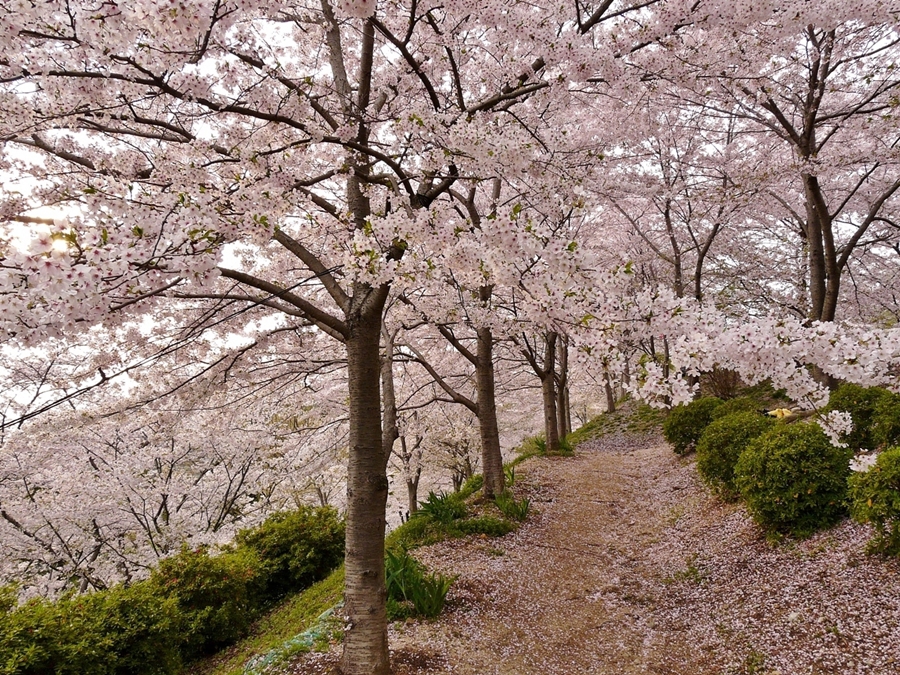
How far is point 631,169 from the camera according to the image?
438 inches

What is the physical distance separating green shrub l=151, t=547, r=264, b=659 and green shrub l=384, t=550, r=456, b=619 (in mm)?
2914

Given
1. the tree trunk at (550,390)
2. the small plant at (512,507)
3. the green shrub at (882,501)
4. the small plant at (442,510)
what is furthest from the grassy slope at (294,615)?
the tree trunk at (550,390)

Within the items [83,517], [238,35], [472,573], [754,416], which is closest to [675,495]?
[754,416]

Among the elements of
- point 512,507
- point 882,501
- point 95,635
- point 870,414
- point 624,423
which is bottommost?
point 624,423

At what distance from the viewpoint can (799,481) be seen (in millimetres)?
4816

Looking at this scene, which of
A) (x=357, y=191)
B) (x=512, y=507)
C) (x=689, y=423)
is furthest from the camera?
(x=689, y=423)

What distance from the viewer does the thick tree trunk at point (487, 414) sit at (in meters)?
7.59

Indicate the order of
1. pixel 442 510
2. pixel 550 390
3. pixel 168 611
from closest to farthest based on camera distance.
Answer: pixel 168 611 < pixel 442 510 < pixel 550 390

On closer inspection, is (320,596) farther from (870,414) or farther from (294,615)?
(870,414)

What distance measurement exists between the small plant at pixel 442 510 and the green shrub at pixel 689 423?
5531 millimetres

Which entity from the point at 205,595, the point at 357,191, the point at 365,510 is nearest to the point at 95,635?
the point at 205,595

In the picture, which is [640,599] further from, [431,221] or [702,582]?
[431,221]

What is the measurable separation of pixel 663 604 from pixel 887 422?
3182 mm

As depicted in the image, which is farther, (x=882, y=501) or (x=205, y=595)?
(x=205, y=595)
